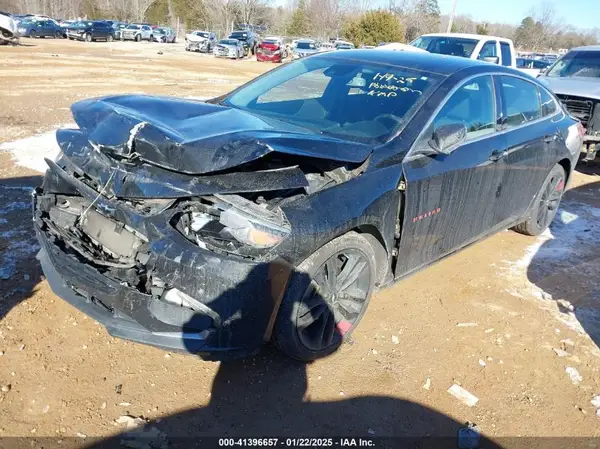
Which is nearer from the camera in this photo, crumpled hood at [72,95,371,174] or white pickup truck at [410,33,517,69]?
crumpled hood at [72,95,371,174]

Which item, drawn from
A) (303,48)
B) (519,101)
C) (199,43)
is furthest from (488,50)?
(199,43)

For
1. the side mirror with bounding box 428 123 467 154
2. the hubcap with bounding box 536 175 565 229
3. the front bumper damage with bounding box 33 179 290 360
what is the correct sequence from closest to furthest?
1. the front bumper damage with bounding box 33 179 290 360
2. the side mirror with bounding box 428 123 467 154
3. the hubcap with bounding box 536 175 565 229

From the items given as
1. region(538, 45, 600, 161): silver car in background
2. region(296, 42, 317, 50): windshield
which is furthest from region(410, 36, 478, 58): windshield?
region(296, 42, 317, 50): windshield

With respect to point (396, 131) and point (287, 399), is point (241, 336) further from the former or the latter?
point (396, 131)

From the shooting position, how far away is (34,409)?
101 inches

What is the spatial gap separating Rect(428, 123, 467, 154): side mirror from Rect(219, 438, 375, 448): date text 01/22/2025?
6.06 feet

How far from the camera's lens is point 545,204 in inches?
213

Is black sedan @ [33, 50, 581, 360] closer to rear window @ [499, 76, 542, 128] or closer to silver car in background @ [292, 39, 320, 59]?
rear window @ [499, 76, 542, 128]

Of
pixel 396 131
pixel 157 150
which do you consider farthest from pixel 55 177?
pixel 396 131

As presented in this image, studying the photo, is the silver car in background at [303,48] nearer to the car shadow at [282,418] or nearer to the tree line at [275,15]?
the tree line at [275,15]

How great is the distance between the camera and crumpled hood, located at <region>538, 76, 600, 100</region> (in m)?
8.73

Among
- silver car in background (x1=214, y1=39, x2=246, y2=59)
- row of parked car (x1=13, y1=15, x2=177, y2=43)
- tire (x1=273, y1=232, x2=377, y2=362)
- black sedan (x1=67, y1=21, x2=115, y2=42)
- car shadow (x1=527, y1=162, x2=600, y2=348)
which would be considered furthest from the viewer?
black sedan (x1=67, y1=21, x2=115, y2=42)

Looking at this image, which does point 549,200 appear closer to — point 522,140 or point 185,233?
point 522,140

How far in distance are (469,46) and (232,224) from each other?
11.7m
